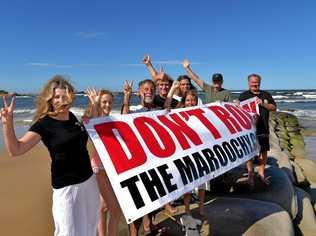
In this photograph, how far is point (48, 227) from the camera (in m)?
5.70

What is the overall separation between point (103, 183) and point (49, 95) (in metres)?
1.11

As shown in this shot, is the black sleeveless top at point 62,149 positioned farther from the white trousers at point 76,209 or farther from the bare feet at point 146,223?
the bare feet at point 146,223

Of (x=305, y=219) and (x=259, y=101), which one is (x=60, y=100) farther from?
(x=305, y=219)

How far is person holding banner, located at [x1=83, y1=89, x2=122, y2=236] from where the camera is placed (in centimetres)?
391

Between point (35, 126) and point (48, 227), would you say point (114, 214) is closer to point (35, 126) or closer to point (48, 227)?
point (35, 126)

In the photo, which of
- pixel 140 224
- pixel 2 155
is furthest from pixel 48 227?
pixel 2 155

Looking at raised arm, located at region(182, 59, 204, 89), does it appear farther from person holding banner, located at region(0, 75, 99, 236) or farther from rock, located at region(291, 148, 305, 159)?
rock, located at region(291, 148, 305, 159)

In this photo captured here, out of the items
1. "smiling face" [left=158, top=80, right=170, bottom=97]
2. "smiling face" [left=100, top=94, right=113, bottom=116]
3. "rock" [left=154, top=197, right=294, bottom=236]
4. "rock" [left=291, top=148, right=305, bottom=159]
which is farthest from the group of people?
"rock" [left=291, top=148, right=305, bottom=159]

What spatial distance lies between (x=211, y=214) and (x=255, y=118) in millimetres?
2383

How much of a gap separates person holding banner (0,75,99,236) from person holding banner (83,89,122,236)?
15.9 inches

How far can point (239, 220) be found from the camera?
15.7 ft

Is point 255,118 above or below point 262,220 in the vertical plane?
above

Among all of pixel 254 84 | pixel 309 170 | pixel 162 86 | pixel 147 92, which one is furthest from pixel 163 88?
pixel 309 170

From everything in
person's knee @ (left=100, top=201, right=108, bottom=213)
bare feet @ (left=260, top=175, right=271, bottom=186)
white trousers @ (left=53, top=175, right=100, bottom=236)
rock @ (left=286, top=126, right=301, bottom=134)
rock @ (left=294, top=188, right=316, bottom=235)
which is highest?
white trousers @ (left=53, top=175, right=100, bottom=236)
